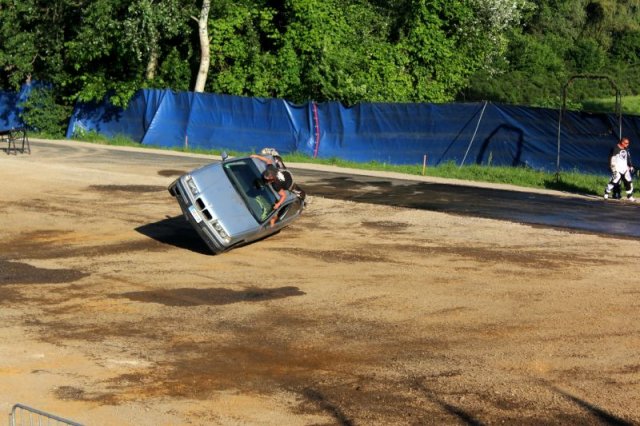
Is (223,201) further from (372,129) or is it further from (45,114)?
(45,114)

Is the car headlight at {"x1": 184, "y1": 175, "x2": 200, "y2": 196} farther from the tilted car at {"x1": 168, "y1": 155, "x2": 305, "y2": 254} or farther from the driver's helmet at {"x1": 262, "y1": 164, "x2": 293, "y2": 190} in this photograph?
the driver's helmet at {"x1": 262, "y1": 164, "x2": 293, "y2": 190}

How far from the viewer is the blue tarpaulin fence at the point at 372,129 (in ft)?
102

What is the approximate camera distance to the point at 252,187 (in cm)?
1861

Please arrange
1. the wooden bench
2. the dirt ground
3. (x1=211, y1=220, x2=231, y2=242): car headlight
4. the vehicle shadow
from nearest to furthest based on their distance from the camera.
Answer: the dirt ground
(x1=211, y1=220, x2=231, y2=242): car headlight
the vehicle shadow
the wooden bench

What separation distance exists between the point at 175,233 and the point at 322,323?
7571 mm

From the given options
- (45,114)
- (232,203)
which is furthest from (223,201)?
(45,114)

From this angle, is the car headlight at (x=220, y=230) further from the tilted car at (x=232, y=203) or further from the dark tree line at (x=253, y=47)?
the dark tree line at (x=253, y=47)

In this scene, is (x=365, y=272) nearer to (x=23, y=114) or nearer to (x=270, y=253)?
(x=270, y=253)

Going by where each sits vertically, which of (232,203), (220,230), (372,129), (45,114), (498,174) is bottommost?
(498,174)

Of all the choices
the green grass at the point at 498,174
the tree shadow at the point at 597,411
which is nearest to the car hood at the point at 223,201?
the tree shadow at the point at 597,411

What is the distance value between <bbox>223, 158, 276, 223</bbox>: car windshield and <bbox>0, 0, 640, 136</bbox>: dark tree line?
2001cm

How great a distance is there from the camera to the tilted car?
17.7m

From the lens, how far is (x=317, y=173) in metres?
31.2

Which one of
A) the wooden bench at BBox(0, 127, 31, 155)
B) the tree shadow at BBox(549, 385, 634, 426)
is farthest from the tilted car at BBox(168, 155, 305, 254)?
the wooden bench at BBox(0, 127, 31, 155)
